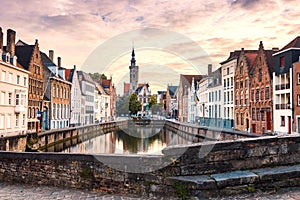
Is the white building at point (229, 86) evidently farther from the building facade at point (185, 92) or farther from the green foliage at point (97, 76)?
the green foliage at point (97, 76)

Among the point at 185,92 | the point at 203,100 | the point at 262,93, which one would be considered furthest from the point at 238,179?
the point at 185,92

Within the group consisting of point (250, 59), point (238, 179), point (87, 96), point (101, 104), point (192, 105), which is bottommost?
point (238, 179)

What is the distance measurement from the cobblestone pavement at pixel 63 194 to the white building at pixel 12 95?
20.1 metres

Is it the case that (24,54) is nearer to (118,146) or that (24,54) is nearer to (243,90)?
(118,146)

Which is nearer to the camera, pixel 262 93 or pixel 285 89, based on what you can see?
pixel 285 89

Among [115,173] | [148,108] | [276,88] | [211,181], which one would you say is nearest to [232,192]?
[211,181]

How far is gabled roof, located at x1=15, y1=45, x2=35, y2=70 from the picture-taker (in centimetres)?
3625

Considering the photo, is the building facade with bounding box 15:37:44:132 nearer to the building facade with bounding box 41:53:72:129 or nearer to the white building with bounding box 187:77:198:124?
the building facade with bounding box 41:53:72:129

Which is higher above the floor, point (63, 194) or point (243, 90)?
point (243, 90)

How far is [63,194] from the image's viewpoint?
29.0 feet

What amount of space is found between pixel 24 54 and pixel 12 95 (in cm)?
783

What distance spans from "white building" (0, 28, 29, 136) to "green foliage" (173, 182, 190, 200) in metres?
23.8

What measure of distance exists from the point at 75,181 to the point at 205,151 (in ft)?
13.5

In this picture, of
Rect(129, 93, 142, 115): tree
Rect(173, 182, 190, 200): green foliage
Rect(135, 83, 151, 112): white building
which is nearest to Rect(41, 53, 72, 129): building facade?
Rect(173, 182, 190, 200): green foliage
